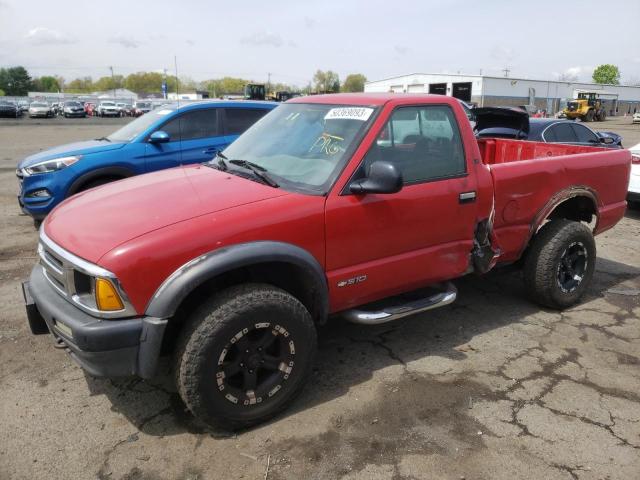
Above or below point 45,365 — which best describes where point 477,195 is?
above

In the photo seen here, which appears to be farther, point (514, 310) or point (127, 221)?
point (514, 310)

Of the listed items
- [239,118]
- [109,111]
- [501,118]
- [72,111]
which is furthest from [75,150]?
[109,111]

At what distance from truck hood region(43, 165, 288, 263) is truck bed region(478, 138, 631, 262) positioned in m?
1.94

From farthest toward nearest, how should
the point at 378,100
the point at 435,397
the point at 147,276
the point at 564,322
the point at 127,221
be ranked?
1. the point at 564,322
2. the point at 378,100
3. the point at 435,397
4. the point at 127,221
5. the point at 147,276

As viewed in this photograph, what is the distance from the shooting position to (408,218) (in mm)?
→ 3373

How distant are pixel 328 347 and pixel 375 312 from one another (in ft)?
2.22

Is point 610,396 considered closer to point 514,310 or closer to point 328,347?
point 514,310

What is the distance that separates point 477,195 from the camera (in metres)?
3.72

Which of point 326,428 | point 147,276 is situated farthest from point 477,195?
point 147,276

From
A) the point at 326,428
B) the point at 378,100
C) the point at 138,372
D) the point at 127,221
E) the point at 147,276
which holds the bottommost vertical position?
the point at 326,428

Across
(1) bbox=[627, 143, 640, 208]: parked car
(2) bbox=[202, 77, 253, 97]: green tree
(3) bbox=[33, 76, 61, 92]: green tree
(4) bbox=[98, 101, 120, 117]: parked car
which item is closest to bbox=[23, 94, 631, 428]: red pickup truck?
(1) bbox=[627, 143, 640, 208]: parked car

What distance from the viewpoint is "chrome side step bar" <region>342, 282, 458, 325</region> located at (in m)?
3.33

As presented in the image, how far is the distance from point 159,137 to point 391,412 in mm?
5104

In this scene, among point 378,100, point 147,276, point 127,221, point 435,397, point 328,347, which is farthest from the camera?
point 328,347
